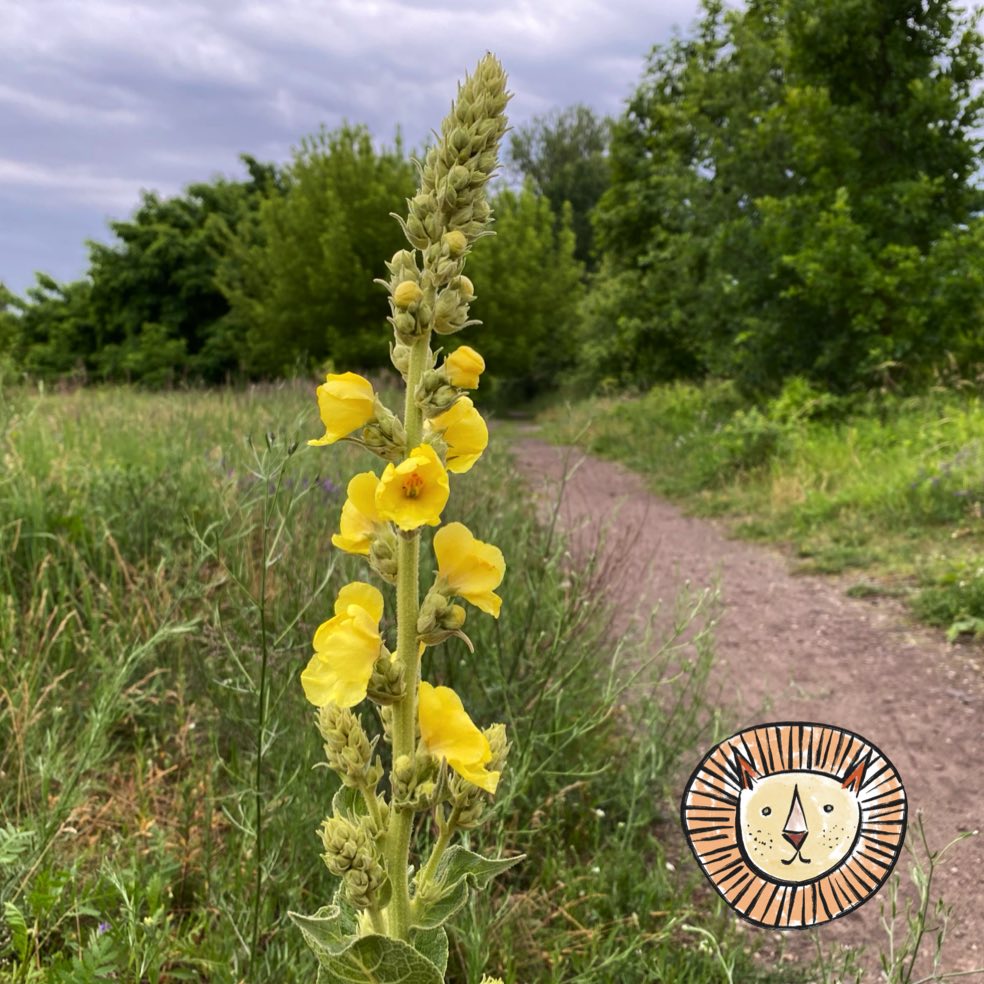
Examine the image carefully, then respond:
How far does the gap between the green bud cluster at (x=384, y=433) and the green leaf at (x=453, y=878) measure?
412 mm

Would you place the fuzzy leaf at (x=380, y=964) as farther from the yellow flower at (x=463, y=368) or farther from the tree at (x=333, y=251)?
the tree at (x=333, y=251)

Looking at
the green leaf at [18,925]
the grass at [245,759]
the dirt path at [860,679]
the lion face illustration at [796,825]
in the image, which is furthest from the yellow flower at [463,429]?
the dirt path at [860,679]

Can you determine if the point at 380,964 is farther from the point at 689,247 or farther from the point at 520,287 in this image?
the point at 520,287

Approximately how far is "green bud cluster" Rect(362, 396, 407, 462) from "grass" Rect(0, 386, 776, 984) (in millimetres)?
684

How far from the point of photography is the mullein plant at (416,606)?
2.70 feet

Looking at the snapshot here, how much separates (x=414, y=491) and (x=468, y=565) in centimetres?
12

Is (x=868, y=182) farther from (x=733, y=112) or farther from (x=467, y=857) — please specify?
(x=467, y=857)

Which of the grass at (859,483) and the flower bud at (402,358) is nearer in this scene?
the flower bud at (402,358)

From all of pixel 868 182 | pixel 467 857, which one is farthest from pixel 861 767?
pixel 868 182

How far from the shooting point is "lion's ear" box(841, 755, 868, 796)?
901 mm

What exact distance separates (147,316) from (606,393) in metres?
14.4

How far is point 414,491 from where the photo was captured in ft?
2.68

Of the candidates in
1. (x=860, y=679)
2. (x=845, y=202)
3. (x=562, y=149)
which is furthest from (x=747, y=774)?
(x=562, y=149)

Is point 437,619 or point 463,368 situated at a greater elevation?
point 463,368
